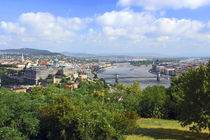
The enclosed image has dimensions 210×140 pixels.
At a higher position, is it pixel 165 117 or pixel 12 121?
pixel 12 121

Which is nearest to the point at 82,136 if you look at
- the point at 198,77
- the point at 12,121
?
the point at 12,121

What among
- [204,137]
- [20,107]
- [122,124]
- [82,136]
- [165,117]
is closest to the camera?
[82,136]

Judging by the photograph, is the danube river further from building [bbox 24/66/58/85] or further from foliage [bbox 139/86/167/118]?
foliage [bbox 139/86/167/118]

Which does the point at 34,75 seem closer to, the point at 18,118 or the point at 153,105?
the point at 153,105

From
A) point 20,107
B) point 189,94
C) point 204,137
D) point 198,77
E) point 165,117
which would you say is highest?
point 198,77

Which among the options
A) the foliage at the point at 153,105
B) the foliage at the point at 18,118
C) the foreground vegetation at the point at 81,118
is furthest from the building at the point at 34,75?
the foreground vegetation at the point at 81,118

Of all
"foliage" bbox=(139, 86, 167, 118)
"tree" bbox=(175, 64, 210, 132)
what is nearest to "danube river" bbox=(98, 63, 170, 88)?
"foliage" bbox=(139, 86, 167, 118)

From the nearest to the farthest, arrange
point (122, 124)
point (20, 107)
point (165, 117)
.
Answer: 1. point (122, 124)
2. point (20, 107)
3. point (165, 117)

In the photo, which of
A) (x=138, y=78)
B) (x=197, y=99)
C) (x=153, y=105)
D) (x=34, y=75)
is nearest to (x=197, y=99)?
(x=197, y=99)

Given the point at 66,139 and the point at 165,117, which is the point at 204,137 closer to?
the point at 66,139
